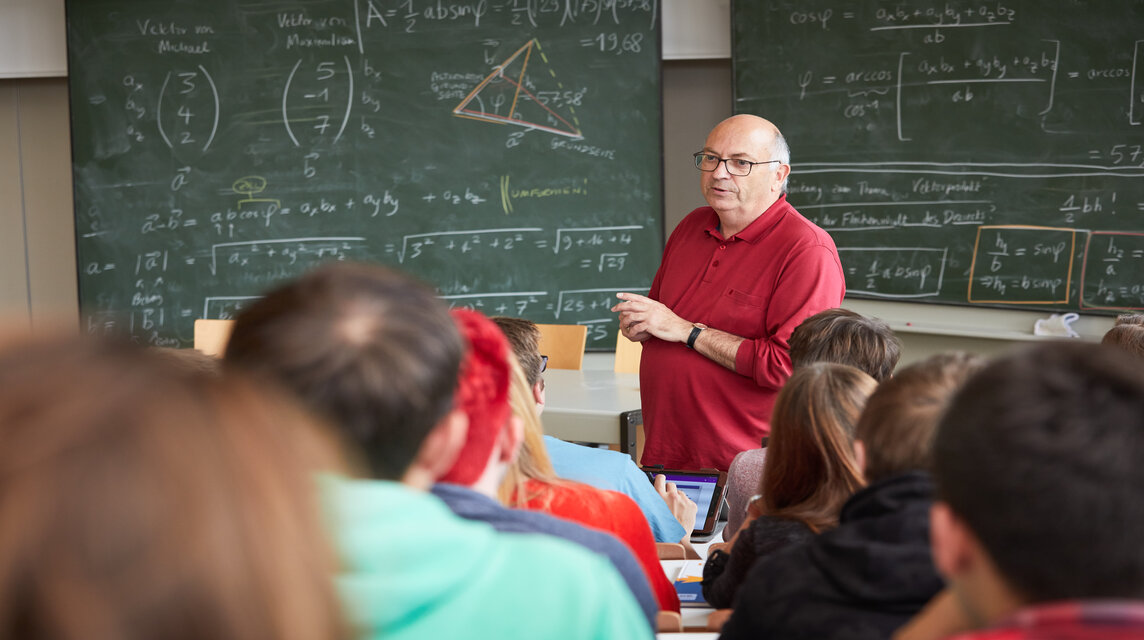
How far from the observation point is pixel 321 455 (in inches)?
20.8

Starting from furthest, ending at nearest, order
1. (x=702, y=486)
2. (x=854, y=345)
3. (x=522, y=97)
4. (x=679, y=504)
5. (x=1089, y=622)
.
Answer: (x=522, y=97), (x=702, y=486), (x=679, y=504), (x=854, y=345), (x=1089, y=622)

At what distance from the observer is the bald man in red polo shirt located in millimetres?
2887

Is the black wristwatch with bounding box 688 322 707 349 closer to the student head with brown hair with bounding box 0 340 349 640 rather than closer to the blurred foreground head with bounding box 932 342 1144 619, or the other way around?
the blurred foreground head with bounding box 932 342 1144 619

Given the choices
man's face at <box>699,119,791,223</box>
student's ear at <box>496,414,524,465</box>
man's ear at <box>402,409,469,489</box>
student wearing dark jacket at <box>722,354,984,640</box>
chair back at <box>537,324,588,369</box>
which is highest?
man's face at <box>699,119,791,223</box>

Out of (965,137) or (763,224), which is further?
(965,137)

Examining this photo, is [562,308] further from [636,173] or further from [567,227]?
[636,173]

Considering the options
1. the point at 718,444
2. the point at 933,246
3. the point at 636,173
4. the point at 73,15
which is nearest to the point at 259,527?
the point at 718,444

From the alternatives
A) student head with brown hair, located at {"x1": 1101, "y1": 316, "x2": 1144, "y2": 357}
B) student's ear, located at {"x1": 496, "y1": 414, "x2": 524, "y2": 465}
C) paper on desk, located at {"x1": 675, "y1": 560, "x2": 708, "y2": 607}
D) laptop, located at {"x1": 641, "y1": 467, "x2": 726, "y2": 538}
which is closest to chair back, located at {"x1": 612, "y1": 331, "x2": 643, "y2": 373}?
laptop, located at {"x1": 641, "y1": 467, "x2": 726, "y2": 538}

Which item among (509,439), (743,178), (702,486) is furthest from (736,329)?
(509,439)

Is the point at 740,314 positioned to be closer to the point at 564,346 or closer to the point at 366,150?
the point at 564,346

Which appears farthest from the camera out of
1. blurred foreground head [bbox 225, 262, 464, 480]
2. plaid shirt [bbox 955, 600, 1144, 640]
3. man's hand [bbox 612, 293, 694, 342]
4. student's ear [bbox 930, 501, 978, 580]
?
man's hand [bbox 612, 293, 694, 342]

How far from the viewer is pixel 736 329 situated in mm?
2994

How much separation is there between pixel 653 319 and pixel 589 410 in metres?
0.65

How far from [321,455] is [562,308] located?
4889 mm
